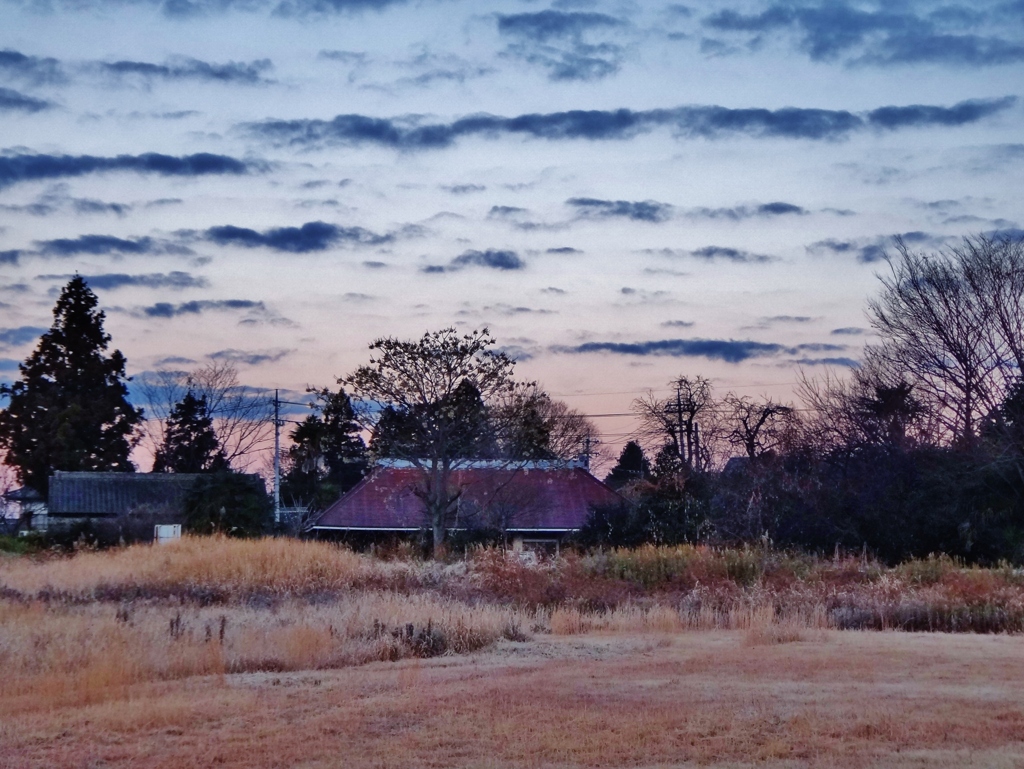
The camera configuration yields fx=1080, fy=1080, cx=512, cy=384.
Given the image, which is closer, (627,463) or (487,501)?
(487,501)

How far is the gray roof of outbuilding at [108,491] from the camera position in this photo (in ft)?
159

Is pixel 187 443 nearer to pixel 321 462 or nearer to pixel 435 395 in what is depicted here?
pixel 321 462

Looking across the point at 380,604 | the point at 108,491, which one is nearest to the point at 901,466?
the point at 380,604

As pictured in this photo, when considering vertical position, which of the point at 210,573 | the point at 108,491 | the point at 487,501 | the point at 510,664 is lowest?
the point at 510,664

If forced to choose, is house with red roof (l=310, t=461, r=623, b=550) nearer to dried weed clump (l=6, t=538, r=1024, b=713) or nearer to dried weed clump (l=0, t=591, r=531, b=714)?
dried weed clump (l=6, t=538, r=1024, b=713)

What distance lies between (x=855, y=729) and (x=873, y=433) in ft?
87.5

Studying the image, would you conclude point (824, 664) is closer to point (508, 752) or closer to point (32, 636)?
point (508, 752)

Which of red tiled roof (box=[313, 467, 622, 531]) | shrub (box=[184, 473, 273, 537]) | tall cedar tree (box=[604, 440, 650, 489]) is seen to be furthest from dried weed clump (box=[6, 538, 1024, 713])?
tall cedar tree (box=[604, 440, 650, 489])

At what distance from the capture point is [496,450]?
38.4 metres

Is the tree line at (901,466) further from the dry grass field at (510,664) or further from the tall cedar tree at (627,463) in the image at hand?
the tall cedar tree at (627,463)

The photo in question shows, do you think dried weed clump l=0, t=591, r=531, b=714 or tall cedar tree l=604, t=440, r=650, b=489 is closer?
dried weed clump l=0, t=591, r=531, b=714

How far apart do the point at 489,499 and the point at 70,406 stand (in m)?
24.6

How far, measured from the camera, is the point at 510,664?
12.9 metres

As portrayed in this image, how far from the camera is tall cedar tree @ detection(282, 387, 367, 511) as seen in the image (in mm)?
54525
